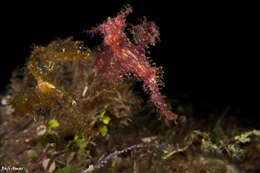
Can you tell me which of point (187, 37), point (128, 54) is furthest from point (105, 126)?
Answer: point (187, 37)

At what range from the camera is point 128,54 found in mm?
1607

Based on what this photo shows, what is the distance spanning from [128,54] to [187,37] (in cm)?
184

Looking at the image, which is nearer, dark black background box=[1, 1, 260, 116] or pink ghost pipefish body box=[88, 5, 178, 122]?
pink ghost pipefish body box=[88, 5, 178, 122]

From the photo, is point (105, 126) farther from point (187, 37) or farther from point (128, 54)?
point (187, 37)

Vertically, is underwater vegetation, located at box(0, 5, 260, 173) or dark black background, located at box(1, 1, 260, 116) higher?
dark black background, located at box(1, 1, 260, 116)

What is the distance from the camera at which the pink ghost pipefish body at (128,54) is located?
157 centimetres

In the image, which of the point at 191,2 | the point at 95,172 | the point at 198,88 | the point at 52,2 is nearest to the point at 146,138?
the point at 95,172

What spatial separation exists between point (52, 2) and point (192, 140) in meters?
2.64

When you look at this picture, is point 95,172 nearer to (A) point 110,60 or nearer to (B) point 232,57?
(A) point 110,60

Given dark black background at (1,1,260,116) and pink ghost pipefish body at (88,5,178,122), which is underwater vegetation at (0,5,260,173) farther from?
dark black background at (1,1,260,116)

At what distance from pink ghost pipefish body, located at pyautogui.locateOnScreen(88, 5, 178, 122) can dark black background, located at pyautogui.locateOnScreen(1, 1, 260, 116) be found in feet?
2.87

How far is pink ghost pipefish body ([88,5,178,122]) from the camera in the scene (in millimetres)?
1570

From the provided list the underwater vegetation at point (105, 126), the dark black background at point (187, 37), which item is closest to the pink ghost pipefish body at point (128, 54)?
the underwater vegetation at point (105, 126)

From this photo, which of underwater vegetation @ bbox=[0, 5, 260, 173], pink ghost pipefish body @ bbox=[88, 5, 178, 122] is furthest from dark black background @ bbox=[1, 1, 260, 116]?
pink ghost pipefish body @ bbox=[88, 5, 178, 122]
